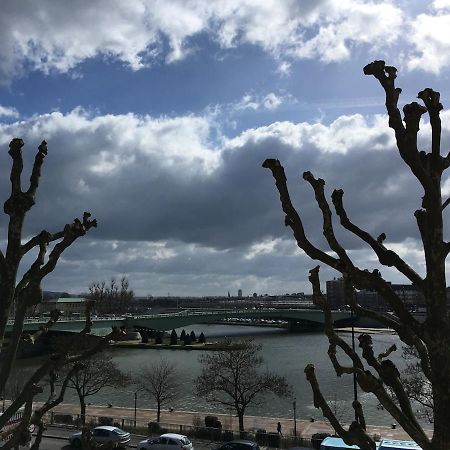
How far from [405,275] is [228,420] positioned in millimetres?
33152

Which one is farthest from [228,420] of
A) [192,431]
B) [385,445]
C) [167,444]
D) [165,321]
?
[165,321]

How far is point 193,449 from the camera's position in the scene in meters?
28.3

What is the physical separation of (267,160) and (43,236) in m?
2.87

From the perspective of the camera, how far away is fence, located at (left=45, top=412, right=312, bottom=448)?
93.7 feet

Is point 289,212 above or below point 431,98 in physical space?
below

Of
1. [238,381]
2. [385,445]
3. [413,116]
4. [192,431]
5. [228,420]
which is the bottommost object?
[228,420]

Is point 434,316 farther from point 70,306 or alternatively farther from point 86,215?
→ point 70,306

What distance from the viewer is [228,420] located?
3634 cm

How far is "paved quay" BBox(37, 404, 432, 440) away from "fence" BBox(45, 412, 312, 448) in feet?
3.79

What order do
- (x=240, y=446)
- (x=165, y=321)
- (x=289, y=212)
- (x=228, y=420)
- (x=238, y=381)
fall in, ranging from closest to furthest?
(x=289, y=212) < (x=240, y=446) < (x=228, y=420) < (x=238, y=381) < (x=165, y=321)

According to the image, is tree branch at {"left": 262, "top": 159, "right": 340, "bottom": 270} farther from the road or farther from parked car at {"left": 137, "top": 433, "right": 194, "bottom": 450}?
the road

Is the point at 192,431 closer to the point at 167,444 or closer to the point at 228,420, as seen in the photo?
the point at 167,444

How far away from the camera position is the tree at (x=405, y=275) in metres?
5.12

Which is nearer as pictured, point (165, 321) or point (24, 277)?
point (24, 277)
